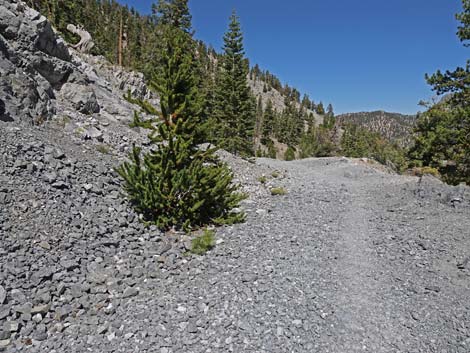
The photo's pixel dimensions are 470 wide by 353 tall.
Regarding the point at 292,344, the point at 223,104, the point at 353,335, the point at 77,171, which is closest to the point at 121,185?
the point at 77,171

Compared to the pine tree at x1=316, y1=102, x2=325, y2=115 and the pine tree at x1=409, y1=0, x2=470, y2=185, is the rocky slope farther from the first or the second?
the pine tree at x1=316, y1=102, x2=325, y2=115

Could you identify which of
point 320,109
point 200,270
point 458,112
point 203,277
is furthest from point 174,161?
point 320,109

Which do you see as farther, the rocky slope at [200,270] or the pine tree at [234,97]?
the pine tree at [234,97]

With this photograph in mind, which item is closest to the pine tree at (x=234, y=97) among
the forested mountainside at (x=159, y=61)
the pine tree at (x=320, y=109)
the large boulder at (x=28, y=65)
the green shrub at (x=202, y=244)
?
the forested mountainside at (x=159, y=61)

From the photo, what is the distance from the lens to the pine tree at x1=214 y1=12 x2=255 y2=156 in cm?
3184

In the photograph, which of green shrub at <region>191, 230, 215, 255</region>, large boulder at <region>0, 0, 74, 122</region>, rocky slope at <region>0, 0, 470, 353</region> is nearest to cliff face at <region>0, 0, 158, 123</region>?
large boulder at <region>0, 0, 74, 122</region>

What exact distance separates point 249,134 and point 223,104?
4518 mm

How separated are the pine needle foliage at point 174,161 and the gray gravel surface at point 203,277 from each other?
78cm

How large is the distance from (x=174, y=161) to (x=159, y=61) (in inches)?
405

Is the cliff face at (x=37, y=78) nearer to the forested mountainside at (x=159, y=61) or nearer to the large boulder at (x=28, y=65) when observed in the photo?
the large boulder at (x=28, y=65)

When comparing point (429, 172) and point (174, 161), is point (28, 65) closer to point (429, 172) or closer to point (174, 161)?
point (174, 161)

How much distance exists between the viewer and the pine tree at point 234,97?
104 ft

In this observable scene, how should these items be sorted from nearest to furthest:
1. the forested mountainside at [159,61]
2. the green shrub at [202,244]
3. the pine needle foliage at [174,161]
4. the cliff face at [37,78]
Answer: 1. the green shrub at [202,244]
2. the pine needle foliage at [174,161]
3. the cliff face at [37,78]
4. the forested mountainside at [159,61]

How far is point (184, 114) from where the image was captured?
10.1 meters
